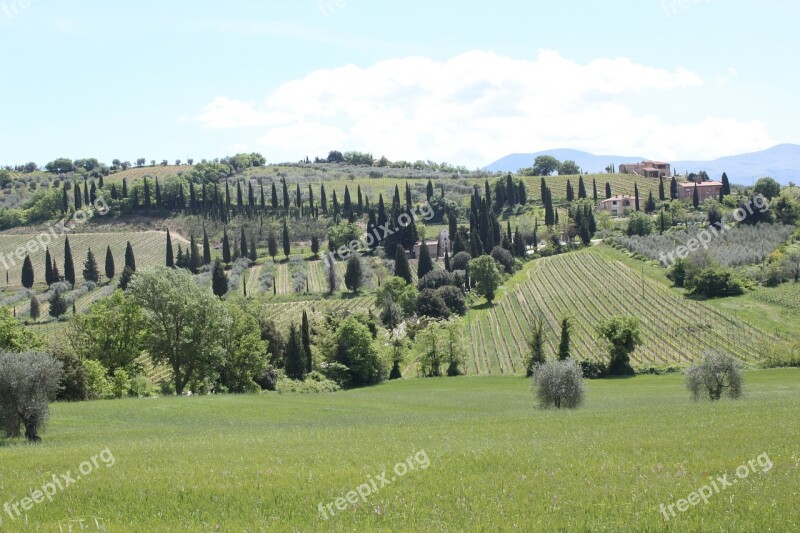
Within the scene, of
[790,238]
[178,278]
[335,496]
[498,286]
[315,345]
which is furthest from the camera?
[790,238]

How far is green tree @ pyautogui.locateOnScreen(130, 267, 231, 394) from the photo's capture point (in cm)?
5194

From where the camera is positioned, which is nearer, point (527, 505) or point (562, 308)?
point (527, 505)

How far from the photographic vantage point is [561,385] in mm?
39719

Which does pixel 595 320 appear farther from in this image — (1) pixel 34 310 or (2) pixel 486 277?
(1) pixel 34 310

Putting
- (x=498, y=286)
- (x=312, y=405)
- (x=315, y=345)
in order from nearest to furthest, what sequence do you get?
(x=312, y=405), (x=315, y=345), (x=498, y=286)

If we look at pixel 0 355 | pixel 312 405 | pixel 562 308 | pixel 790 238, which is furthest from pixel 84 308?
pixel 790 238

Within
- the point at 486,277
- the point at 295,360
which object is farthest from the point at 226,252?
the point at 295,360

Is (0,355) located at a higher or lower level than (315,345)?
higher

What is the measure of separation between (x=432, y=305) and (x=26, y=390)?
76469mm

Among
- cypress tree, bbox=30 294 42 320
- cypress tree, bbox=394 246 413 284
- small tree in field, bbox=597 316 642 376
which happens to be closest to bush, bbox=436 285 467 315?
cypress tree, bbox=394 246 413 284

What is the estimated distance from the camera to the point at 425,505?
14.8 meters

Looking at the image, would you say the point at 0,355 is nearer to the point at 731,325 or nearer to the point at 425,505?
the point at 425,505

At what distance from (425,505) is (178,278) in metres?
42.9

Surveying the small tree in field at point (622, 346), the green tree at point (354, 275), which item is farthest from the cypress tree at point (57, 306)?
the small tree in field at point (622, 346)
